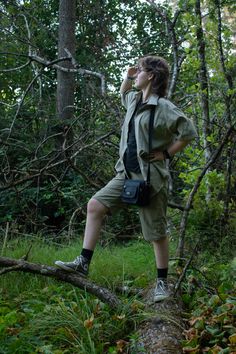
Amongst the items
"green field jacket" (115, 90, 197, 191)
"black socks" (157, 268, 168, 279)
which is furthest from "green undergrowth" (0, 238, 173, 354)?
"green field jacket" (115, 90, 197, 191)

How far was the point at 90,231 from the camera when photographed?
3.95m

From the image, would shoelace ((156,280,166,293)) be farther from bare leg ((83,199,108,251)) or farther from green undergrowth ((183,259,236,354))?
bare leg ((83,199,108,251))

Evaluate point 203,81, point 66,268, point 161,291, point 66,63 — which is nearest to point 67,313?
point 66,268

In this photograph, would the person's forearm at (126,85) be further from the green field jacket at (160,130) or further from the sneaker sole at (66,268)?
the sneaker sole at (66,268)

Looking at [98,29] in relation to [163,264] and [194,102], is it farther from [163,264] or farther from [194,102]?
[163,264]

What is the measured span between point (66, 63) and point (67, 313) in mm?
7303

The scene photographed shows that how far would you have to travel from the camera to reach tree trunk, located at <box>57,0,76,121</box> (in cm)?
973

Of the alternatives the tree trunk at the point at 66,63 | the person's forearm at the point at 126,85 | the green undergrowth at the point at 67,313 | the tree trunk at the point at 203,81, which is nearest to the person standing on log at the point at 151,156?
the person's forearm at the point at 126,85

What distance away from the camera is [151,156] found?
379 cm

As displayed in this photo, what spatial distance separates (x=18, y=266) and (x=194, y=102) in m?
3.95

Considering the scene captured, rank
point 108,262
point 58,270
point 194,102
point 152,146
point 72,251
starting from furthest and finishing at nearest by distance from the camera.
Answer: point 194,102 → point 72,251 → point 108,262 → point 58,270 → point 152,146

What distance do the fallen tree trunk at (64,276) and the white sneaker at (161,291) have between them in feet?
0.99

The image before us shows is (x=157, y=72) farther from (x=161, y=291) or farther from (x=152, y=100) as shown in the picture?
(x=161, y=291)

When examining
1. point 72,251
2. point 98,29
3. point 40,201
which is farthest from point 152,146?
point 98,29
